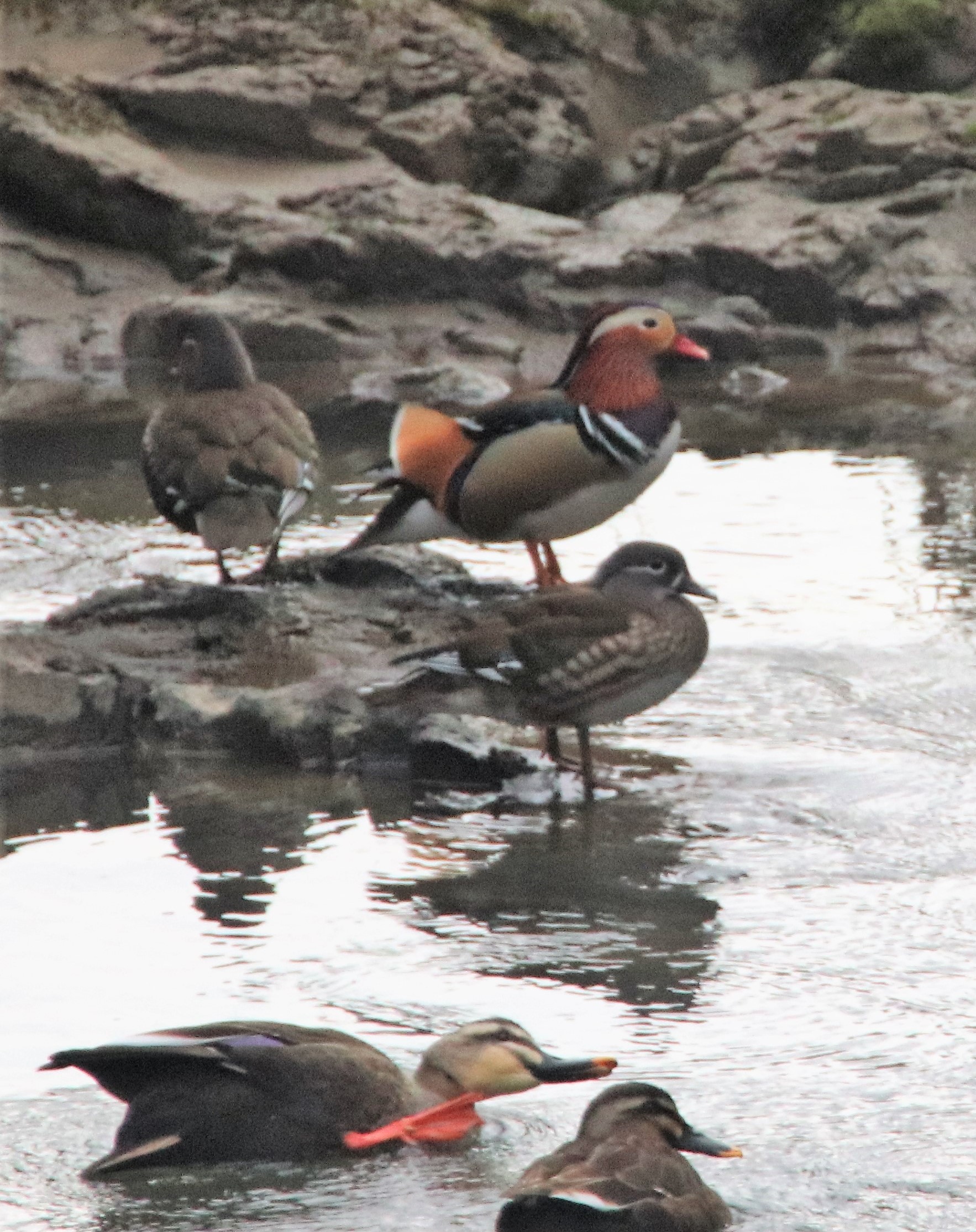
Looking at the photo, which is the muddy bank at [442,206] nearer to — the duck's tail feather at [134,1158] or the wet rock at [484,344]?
the wet rock at [484,344]

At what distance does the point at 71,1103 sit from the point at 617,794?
208cm

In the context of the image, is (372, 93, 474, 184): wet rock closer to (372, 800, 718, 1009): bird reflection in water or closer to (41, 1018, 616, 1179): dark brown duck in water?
(372, 800, 718, 1009): bird reflection in water

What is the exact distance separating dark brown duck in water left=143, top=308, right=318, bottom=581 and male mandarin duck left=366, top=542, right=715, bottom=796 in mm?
1442

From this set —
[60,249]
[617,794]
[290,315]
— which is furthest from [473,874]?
[60,249]

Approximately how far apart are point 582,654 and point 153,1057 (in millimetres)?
2155

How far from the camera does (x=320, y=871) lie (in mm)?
4965

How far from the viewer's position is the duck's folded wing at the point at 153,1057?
11.1 ft

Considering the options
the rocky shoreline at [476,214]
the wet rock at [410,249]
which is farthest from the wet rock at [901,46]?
the wet rock at [410,249]

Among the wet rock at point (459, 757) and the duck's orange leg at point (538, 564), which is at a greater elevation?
the duck's orange leg at point (538, 564)

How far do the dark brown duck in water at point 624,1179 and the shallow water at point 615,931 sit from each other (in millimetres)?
177

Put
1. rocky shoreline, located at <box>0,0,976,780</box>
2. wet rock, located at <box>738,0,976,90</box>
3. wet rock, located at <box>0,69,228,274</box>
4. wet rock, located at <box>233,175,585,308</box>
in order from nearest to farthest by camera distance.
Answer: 1. rocky shoreline, located at <box>0,0,976,780</box>
2. wet rock, located at <box>233,175,585,308</box>
3. wet rock, located at <box>0,69,228,274</box>
4. wet rock, located at <box>738,0,976,90</box>

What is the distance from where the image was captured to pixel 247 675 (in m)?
6.25

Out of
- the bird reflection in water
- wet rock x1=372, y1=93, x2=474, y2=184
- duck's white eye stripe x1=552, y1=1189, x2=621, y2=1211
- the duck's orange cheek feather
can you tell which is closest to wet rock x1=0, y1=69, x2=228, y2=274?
wet rock x1=372, y1=93, x2=474, y2=184

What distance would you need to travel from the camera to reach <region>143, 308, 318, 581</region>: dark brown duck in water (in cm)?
691
